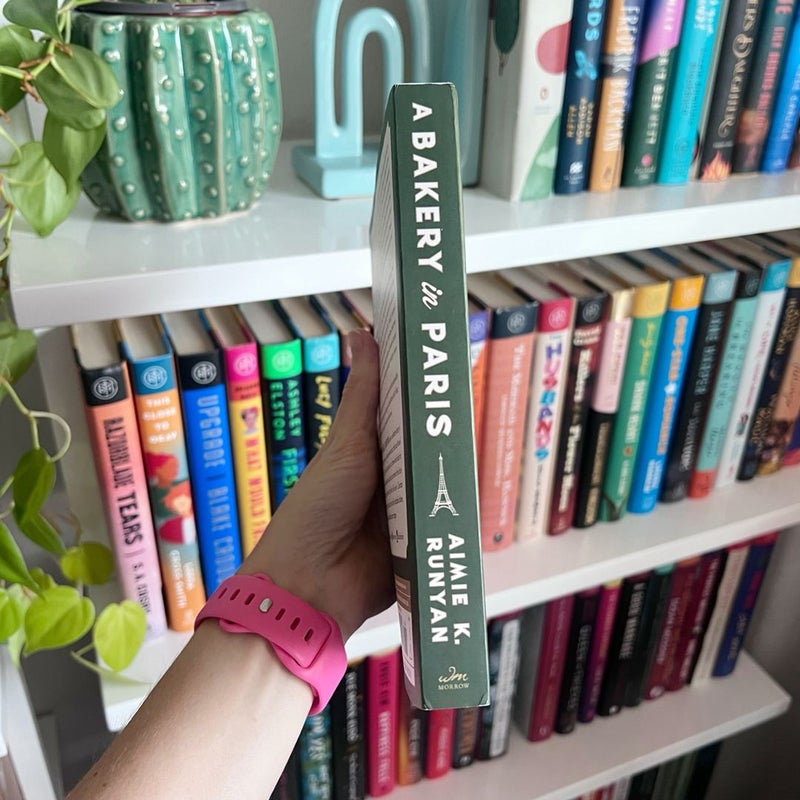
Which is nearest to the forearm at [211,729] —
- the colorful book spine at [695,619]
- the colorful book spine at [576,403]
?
the colorful book spine at [576,403]

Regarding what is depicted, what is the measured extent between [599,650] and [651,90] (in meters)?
0.65

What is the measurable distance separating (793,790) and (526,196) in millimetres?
1081

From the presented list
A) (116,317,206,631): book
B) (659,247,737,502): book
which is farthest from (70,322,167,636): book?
(659,247,737,502): book

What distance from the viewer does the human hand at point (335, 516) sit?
54 centimetres

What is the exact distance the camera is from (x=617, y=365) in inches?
31.4

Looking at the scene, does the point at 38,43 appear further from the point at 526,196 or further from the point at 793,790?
the point at 793,790

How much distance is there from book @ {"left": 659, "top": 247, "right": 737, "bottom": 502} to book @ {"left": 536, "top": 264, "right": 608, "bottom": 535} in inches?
4.6

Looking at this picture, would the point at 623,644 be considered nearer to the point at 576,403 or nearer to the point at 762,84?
the point at 576,403

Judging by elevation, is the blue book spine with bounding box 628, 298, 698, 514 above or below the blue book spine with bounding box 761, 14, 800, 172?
below

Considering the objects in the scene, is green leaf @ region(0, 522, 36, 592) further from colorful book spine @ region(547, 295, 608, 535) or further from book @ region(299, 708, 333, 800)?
colorful book spine @ region(547, 295, 608, 535)

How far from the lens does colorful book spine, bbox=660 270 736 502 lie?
80 cm

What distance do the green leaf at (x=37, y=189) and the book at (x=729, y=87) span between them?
0.54m

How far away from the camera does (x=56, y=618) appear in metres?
0.62

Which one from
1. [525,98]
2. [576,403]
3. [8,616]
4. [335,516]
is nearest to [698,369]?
[576,403]
